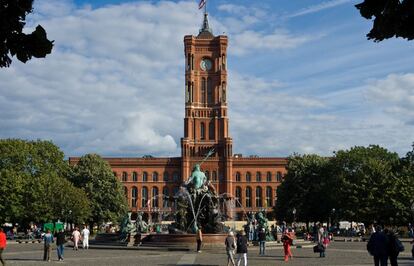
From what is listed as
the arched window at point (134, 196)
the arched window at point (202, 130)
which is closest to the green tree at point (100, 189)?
the arched window at point (202, 130)

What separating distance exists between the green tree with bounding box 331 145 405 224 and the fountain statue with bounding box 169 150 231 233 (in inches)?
1113

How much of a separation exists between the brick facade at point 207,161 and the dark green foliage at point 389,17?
4637 inches

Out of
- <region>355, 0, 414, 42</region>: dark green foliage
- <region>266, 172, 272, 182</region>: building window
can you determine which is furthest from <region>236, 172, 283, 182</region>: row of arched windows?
<region>355, 0, 414, 42</region>: dark green foliage

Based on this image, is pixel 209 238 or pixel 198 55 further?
pixel 198 55

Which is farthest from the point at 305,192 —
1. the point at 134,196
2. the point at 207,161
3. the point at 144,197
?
the point at 134,196

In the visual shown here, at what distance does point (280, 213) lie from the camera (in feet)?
256

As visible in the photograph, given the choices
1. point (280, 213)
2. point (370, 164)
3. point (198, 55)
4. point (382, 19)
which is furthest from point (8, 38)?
point (198, 55)

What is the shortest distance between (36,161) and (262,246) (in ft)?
154

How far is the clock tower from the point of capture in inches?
4852

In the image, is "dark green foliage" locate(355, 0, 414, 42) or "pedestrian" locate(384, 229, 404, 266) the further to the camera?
"pedestrian" locate(384, 229, 404, 266)

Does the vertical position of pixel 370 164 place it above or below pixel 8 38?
above

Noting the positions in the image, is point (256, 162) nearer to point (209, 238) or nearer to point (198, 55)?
point (198, 55)

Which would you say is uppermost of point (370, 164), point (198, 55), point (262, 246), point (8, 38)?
point (198, 55)

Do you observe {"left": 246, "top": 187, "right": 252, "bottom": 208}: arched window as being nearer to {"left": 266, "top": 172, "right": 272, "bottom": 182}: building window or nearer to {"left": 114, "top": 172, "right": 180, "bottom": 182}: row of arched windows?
{"left": 266, "top": 172, "right": 272, "bottom": 182}: building window
